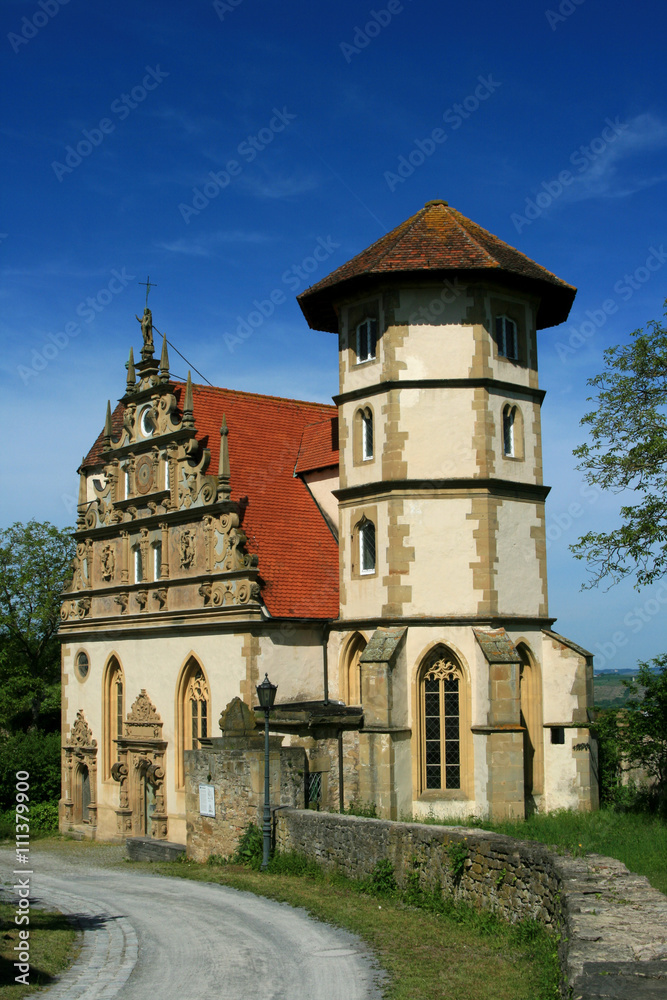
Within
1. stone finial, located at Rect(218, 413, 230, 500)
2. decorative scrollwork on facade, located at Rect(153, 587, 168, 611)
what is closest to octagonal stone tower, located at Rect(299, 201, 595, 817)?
stone finial, located at Rect(218, 413, 230, 500)

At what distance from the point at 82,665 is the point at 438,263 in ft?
58.5

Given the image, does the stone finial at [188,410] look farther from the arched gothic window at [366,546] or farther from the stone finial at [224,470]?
the arched gothic window at [366,546]

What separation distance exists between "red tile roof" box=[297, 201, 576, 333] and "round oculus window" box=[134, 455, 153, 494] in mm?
6697

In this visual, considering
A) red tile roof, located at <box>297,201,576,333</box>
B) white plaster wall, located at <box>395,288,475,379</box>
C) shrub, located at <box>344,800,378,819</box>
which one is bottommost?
shrub, located at <box>344,800,378,819</box>

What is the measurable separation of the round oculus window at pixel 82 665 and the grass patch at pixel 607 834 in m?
15.1

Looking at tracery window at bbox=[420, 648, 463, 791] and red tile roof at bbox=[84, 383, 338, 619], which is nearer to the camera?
tracery window at bbox=[420, 648, 463, 791]

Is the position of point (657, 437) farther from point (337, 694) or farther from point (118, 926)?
point (118, 926)

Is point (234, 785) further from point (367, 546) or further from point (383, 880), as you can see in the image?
point (367, 546)

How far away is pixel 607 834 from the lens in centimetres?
1778

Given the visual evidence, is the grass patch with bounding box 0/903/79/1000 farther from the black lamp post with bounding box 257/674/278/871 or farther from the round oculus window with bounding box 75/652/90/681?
the round oculus window with bounding box 75/652/90/681

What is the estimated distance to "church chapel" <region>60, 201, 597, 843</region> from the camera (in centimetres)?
2220

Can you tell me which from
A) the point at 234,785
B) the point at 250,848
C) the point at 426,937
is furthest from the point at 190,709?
the point at 426,937

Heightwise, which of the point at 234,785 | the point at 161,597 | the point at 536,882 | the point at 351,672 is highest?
the point at 161,597

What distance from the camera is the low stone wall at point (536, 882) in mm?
7906
